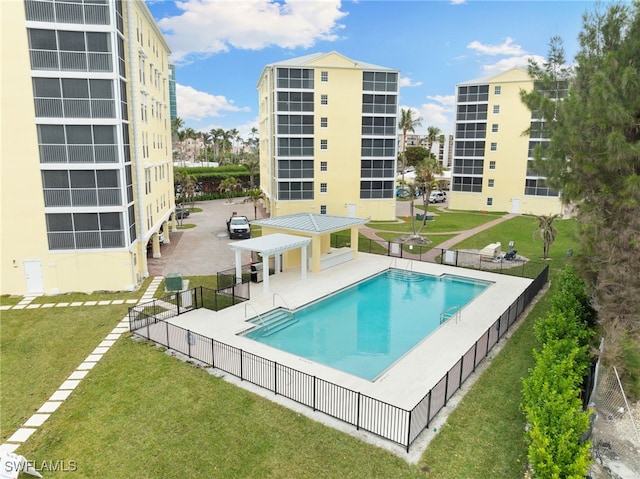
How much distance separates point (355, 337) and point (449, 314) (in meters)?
5.52

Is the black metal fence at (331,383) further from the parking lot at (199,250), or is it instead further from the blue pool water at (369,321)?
the parking lot at (199,250)

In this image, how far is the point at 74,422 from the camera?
13.3m

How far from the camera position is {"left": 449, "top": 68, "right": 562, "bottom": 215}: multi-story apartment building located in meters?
54.1

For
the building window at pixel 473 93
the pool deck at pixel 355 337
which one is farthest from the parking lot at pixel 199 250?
the building window at pixel 473 93

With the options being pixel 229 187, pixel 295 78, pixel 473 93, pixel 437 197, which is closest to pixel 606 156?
pixel 295 78

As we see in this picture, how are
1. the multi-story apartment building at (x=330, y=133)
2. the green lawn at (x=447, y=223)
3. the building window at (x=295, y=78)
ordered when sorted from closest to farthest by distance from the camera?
the building window at (x=295, y=78), the multi-story apartment building at (x=330, y=133), the green lawn at (x=447, y=223)

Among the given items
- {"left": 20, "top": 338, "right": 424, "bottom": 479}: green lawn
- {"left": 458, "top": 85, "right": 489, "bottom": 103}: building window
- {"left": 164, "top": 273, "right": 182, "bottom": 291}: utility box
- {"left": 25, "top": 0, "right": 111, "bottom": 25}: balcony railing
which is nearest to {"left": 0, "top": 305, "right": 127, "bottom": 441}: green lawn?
{"left": 20, "top": 338, "right": 424, "bottom": 479}: green lawn

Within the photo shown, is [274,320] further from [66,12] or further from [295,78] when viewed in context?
[295,78]

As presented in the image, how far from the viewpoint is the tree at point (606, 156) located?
1362 cm

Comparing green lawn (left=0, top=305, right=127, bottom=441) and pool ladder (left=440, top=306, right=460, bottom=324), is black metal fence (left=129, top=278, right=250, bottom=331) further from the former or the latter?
pool ladder (left=440, top=306, right=460, bottom=324)

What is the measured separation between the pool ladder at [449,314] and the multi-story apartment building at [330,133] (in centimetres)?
2505

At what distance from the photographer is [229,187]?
226 feet

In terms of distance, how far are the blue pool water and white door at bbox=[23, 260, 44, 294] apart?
42.5 ft

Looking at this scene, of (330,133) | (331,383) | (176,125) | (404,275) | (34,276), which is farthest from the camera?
(176,125)
